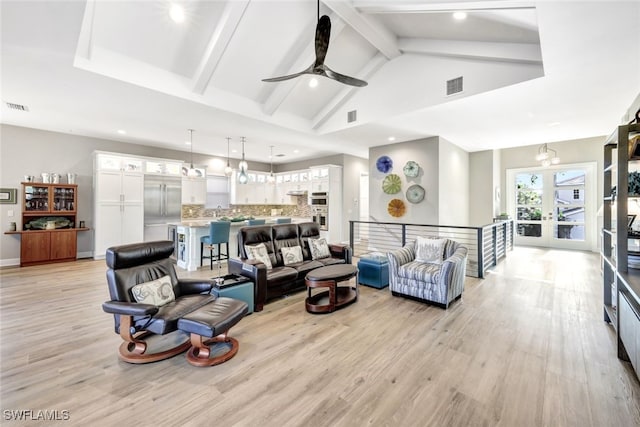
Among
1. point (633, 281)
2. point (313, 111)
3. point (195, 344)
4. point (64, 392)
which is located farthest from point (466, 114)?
point (64, 392)

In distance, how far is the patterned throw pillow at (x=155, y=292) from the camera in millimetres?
2584

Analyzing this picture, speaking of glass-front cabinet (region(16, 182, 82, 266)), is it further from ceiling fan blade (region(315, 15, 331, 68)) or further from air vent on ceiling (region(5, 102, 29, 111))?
ceiling fan blade (region(315, 15, 331, 68))

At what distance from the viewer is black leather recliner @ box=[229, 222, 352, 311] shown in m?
3.55

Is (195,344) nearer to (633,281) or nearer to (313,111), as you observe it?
(633,281)

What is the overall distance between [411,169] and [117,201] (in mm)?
7292

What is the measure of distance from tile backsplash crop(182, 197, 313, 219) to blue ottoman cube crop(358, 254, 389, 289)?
493 cm

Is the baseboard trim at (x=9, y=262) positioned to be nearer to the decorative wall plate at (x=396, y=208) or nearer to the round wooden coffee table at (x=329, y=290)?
the round wooden coffee table at (x=329, y=290)

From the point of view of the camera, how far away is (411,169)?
6629mm

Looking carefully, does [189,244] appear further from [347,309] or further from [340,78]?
[340,78]

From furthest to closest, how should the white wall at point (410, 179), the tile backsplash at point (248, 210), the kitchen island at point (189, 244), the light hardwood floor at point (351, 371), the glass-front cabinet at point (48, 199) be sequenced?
the tile backsplash at point (248, 210)
the white wall at point (410, 179)
the glass-front cabinet at point (48, 199)
the kitchen island at point (189, 244)
the light hardwood floor at point (351, 371)

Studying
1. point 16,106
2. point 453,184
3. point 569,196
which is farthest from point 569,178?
point 16,106

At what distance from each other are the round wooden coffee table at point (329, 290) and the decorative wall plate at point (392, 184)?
3598mm

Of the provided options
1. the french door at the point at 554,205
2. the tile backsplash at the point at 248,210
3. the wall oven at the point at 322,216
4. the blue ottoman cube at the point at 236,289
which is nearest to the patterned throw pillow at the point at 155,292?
the blue ottoman cube at the point at 236,289

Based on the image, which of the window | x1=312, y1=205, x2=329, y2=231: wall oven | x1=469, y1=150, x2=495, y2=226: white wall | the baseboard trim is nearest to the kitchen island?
the window
